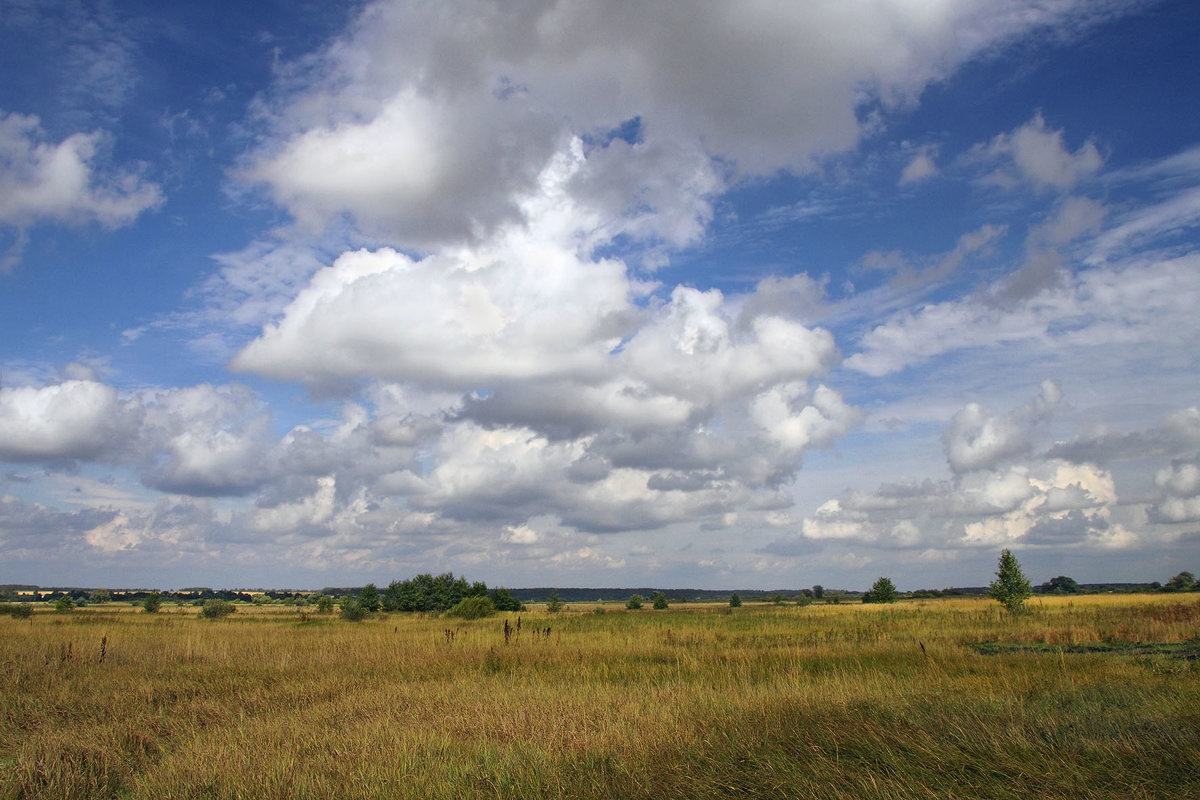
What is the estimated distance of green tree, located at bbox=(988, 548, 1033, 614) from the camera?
151ft

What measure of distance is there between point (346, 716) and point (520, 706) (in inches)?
96.1

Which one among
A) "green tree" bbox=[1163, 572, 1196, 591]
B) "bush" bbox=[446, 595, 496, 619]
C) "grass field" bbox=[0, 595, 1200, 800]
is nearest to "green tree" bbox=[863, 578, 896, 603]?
"green tree" bbox=[1163, 572, 1196, 591]

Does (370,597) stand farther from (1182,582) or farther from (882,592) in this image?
(1182,582)

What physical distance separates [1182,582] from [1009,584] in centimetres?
9099

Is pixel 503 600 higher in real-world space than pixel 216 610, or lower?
lower

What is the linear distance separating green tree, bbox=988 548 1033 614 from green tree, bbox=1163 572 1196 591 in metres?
81.2

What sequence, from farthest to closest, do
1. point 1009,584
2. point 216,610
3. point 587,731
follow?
1. point 216,610
2. point 1009,584
3. point 587,731

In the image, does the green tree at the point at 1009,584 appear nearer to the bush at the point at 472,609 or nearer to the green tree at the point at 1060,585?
the bush at the point at 472,609

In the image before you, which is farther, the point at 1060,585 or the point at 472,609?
the point at 1060,585

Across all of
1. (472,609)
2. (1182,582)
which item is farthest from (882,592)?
(472,609)

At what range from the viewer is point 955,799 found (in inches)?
190

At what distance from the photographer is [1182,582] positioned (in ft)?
353

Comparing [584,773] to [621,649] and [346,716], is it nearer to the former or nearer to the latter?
[346,716]

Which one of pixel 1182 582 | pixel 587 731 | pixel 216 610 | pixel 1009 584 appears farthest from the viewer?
pixel 1182 582
